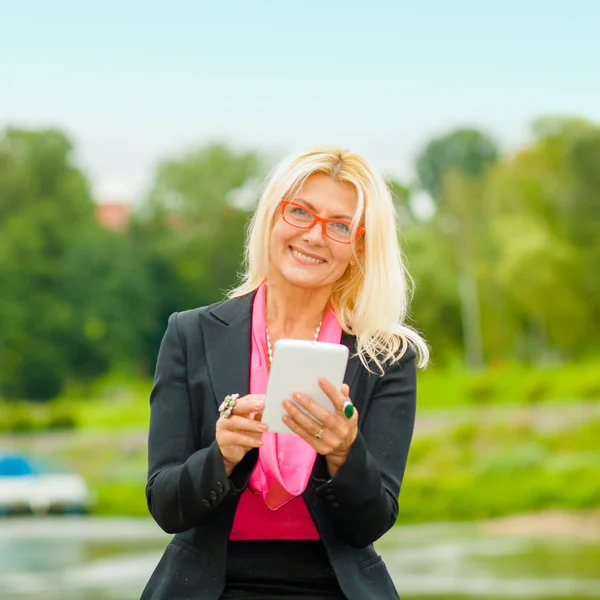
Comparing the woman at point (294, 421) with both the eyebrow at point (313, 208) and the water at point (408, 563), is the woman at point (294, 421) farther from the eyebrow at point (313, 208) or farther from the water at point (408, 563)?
the water at point (408, 563)

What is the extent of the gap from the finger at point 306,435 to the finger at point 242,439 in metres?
0.07

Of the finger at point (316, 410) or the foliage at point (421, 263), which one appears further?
the foliage at point (421, 263)

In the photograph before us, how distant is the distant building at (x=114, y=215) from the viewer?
23.8 meters

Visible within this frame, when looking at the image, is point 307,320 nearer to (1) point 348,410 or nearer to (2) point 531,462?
(1) point 348,410

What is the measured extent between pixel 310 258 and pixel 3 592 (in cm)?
992

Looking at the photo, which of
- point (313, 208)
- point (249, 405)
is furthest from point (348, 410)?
point (313, 208)

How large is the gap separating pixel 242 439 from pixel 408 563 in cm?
1063

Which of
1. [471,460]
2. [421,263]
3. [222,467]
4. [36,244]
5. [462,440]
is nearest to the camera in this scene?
[222,467]

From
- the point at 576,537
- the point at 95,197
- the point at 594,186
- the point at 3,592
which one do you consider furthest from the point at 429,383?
the point at 3,592

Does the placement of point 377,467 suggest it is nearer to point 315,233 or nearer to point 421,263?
point 315,233

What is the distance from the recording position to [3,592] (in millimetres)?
11391

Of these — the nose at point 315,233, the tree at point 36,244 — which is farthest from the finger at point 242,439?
the tree at point 36,244

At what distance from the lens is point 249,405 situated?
1.96 m

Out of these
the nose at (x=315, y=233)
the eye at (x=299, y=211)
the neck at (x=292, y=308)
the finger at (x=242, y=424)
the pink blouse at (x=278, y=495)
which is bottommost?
the pink blouse at (x=278, y=495)
